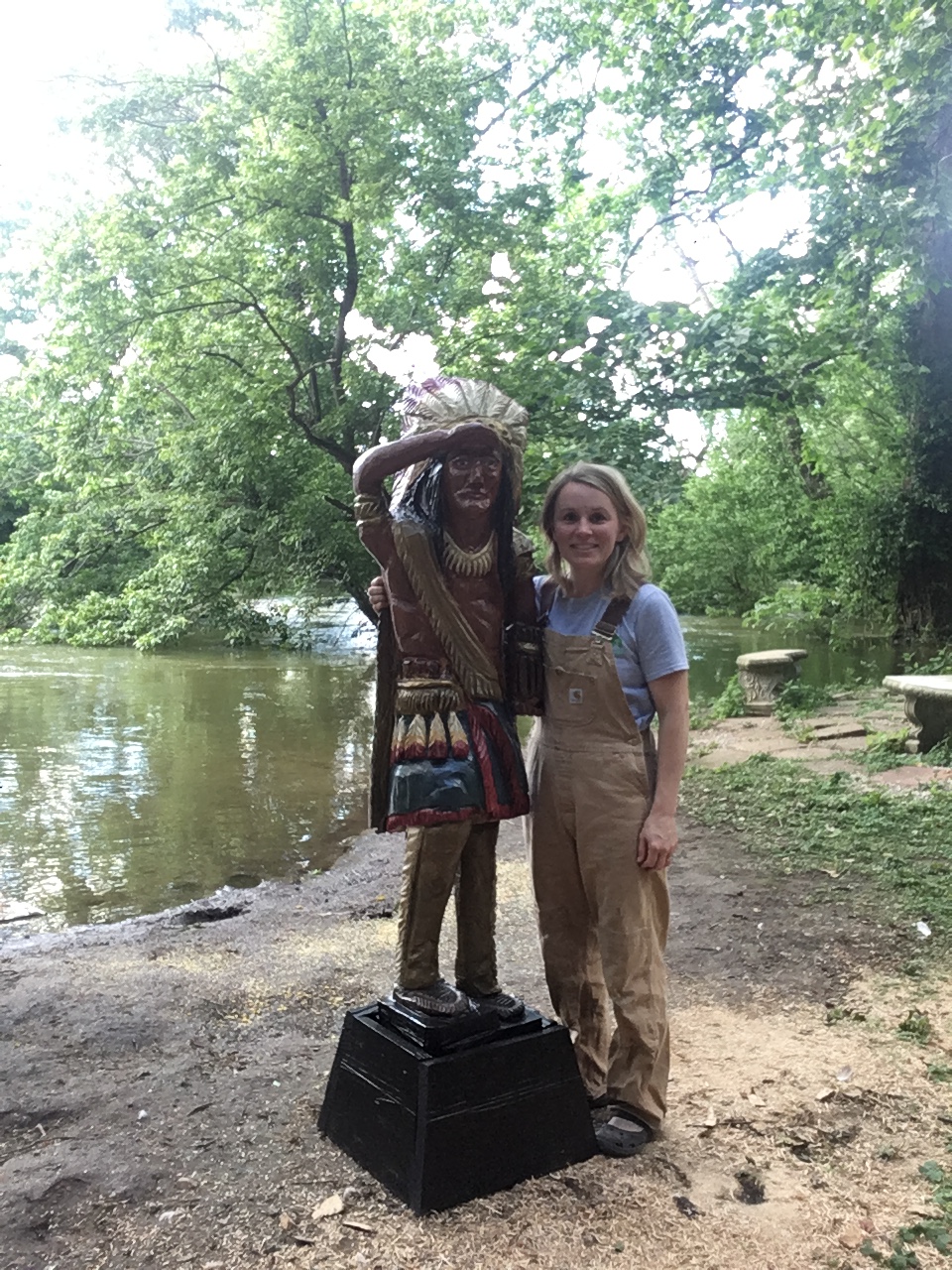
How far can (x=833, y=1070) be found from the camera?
344 cm

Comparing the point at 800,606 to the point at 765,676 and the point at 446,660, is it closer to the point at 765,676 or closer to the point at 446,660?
the point at 765,676

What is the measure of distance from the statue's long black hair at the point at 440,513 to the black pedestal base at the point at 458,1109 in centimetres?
122

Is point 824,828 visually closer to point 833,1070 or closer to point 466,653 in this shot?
point 833,1070

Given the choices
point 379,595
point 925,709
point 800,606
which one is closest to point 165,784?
point 925,709

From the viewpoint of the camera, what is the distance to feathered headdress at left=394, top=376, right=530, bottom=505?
277cm

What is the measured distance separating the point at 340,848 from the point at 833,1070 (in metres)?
4.55

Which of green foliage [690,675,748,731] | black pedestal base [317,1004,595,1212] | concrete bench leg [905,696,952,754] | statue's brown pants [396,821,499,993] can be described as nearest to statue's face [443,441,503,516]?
statue's brown pants [396,821,499,993]

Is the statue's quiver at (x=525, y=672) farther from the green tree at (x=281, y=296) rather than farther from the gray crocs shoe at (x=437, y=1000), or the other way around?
the green tree at (x=281, y=296)

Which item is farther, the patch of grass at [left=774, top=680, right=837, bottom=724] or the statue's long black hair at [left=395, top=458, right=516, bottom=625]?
the patch of grass at [left=774, top=680, right=837, bottom=724]

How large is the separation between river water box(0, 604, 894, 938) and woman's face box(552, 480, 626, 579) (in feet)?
14.8

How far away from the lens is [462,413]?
9.08ft

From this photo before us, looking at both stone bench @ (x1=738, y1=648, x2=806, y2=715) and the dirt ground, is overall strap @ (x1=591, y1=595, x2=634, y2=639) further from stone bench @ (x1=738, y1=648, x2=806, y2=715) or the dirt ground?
stone bench @ (x1=738, y1=648, x2=806, y2=715)

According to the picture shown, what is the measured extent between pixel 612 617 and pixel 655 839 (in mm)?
631

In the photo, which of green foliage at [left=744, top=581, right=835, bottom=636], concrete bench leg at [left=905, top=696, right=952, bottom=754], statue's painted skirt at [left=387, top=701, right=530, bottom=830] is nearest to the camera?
statue's painted skirt at [left=387, top=701, right=530, bottom=830]
